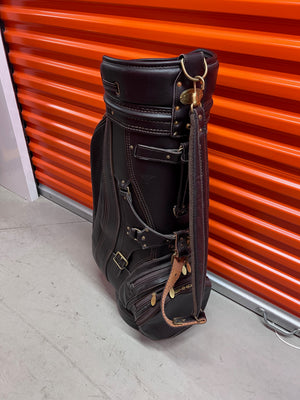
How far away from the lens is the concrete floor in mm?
1008

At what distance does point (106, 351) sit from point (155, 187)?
663 mm

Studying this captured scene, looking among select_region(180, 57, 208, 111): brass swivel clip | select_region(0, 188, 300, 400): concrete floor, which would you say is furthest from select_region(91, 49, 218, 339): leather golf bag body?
select_region(0, 188, 300, 400): concrete floor

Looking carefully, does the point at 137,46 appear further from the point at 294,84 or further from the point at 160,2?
the point at 294,84

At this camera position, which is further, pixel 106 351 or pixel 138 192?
pixel 106 351

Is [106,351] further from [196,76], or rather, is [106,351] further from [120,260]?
[196,76]

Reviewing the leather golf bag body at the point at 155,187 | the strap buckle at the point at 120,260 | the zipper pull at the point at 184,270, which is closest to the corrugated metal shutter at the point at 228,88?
the leather golf bag body at the point at 155,187

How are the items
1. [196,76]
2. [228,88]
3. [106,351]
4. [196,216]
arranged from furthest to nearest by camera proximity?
[106,351] → [228,88] → [196,216] → [196,76]

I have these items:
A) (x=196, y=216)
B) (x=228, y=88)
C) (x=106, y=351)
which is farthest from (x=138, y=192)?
(x=106, y=351)

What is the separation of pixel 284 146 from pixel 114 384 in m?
0.95

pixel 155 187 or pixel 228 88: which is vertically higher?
pixel 228 88

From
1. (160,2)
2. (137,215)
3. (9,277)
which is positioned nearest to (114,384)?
(137,215)

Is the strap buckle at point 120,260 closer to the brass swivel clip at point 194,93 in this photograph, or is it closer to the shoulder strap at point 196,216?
the shoulder strap at point 196,216

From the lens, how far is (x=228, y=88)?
98 centimetres

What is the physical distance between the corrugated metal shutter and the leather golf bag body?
203 mm
